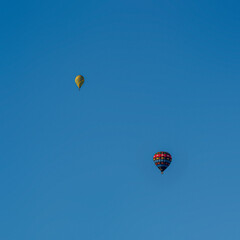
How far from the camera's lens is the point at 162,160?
126m

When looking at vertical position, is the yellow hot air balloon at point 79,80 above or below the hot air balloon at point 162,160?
above

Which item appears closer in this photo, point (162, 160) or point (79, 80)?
point (162, 160)

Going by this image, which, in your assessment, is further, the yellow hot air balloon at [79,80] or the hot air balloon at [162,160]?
the yellow hot air balloon at [79,80]

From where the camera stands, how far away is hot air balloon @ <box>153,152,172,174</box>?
12644cm

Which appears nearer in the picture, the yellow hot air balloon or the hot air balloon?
the hot air balloon

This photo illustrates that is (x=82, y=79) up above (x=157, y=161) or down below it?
above

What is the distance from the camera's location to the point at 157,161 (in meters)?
127

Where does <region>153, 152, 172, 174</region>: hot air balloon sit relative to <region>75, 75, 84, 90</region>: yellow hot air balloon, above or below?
below

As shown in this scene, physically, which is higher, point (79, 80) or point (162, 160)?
point (79, 80)

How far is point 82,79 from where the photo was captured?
144 meters

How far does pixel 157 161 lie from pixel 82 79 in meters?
32.0

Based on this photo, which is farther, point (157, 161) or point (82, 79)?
point (82, 79)

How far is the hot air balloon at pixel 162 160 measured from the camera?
126m
